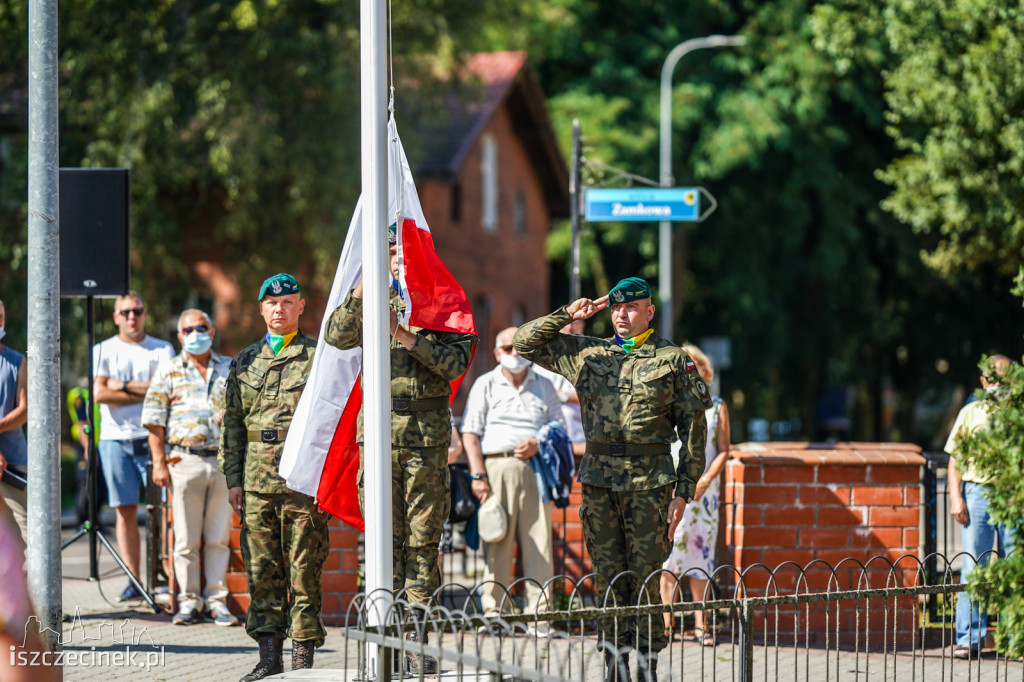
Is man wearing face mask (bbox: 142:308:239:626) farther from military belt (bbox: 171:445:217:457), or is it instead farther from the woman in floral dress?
the woman in floral dress

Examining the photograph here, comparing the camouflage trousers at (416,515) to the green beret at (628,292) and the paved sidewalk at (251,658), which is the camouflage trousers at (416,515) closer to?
the paved sidewalk at (251,658)

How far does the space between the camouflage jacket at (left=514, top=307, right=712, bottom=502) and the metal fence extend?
53cm

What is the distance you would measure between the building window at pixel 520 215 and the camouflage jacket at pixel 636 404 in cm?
2659

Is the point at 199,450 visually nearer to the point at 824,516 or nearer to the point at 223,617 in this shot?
the point at 223,617

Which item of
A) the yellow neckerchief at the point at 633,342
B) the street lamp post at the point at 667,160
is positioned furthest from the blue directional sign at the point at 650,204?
the street lamp post at the point at 667,160

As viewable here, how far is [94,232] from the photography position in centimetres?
818

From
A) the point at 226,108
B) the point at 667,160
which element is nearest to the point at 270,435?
the point at 226,108

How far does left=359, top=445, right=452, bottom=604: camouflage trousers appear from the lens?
6.22 metres

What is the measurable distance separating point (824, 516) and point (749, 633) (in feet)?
10.5

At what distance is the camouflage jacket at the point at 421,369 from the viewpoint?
20.0 feet

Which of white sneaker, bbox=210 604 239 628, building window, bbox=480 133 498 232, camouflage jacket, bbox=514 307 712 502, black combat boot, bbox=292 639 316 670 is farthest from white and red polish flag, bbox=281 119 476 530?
building window, bbox=480 133 498 232

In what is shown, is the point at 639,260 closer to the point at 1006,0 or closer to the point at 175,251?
the point at 175,251

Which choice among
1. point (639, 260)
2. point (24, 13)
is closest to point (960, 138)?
point (24, 13)

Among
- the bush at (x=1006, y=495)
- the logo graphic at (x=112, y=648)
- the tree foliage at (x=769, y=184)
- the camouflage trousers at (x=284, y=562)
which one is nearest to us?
the bush at (x=1006, y=495)
